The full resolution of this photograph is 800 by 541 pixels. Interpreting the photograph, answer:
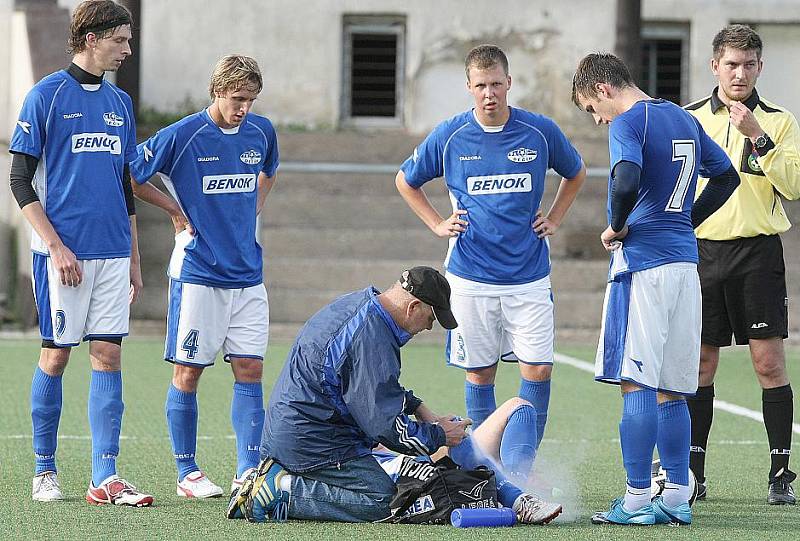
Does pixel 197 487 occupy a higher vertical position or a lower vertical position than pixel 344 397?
lower

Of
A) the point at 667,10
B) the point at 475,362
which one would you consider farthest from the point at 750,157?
the point at 667,10

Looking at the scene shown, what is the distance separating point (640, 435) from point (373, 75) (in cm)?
1377

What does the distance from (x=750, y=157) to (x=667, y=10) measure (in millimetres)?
12909

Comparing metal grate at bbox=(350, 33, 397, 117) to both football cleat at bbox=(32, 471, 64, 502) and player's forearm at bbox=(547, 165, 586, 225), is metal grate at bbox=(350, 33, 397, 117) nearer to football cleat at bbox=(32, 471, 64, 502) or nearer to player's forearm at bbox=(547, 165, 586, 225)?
player's forearm at bbox=(547, 165, 586, 225)

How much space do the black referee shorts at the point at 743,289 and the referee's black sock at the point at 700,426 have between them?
10.4 inches

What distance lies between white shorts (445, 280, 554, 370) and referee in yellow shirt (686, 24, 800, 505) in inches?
29.4

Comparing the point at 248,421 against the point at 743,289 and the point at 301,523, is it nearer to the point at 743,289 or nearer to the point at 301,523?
the point at 301,523

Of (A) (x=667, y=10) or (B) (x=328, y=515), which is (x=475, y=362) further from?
(A) (x=667, y=10)

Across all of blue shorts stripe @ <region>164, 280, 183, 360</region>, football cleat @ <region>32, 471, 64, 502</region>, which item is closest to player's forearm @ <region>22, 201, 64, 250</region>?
blue shorts stripe @ <region>164, 280, 183, 360</region>

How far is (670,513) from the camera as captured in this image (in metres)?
5.46

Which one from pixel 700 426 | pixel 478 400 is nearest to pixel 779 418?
pixel 700 426

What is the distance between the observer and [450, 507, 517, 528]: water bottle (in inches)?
209

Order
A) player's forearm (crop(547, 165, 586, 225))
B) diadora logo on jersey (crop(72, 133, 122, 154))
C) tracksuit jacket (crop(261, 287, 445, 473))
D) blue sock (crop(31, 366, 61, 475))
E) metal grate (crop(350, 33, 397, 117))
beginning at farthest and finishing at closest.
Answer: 1. metal grate (crop(350, 33, 397, 117))
2. player's forearm (crop(547, 165, 586, 225))
3. blue sock (crop(31, 366, 61, 475))
4. diadora logo on jersey (crop(72, 133, 122, 154))
5. tracksuit jacket (crop(261, 287, 445, 473))

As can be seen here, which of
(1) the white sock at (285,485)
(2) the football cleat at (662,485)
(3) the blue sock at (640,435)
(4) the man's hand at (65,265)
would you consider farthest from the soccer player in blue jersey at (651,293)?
(4) the man's hand at (65,265)
